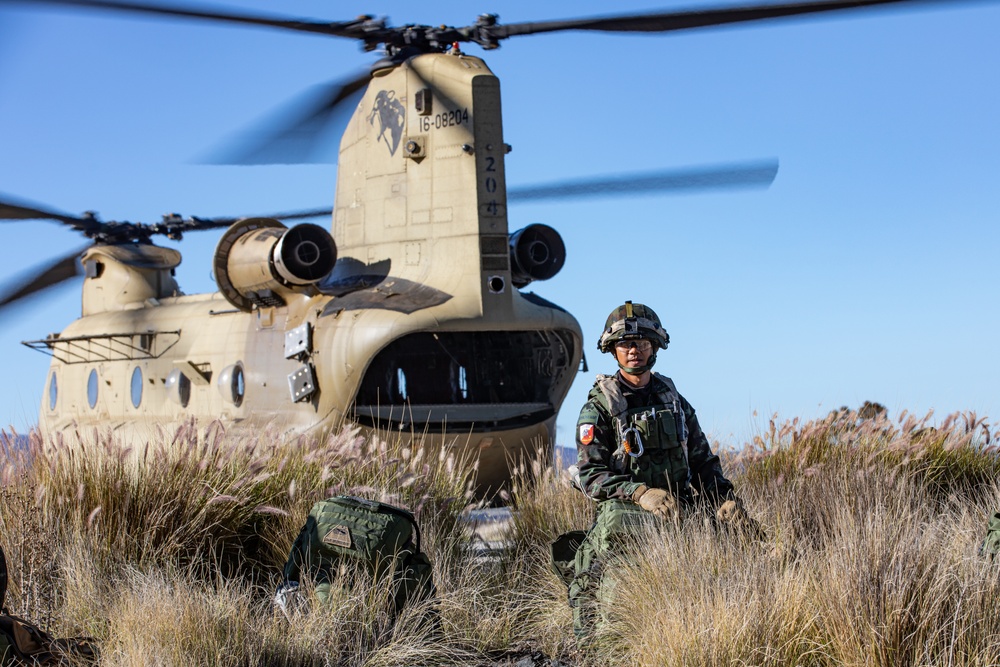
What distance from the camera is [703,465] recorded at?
5754mm

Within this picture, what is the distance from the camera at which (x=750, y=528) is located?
5285 mm

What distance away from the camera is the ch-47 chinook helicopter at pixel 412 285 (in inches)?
404

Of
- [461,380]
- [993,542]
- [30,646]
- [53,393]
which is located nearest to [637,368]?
[993,542]

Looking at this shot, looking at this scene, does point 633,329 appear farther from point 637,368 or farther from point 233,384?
point 233,384

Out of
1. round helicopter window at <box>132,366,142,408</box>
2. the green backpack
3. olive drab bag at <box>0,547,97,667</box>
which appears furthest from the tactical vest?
round helicopter window at <box>132,366,142,408</box>

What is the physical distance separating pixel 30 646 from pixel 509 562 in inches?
139

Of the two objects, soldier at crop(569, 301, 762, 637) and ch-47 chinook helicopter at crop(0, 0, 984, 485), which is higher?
ch-47 chinook helicopter at crop(0, 0, 984, 485)

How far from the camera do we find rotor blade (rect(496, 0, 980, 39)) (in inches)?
267

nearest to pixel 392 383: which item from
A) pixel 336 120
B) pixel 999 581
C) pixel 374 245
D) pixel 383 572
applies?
pixel 374 245

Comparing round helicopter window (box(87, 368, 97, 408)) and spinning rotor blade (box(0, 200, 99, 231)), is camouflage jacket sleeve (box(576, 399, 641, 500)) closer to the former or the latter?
spinning rotor blade (box(0, 200, 99, 231))

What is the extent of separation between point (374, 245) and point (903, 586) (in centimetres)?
781

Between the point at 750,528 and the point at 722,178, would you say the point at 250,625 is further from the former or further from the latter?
the point at 722,178

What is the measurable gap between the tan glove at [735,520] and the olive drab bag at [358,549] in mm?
1670

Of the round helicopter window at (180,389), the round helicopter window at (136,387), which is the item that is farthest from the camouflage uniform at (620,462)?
the round helicopter window at (136,387)
